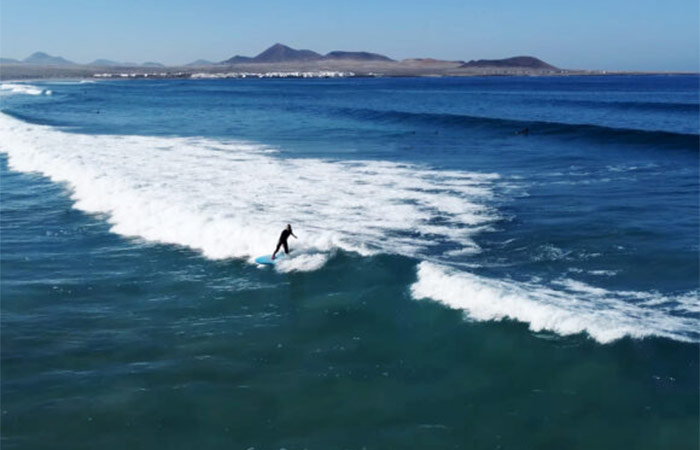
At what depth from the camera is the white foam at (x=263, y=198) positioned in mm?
22406

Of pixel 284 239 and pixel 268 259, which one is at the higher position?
pixel 284 239

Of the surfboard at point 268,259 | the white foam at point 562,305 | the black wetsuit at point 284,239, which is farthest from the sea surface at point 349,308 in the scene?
the black wetsuit at point 284,239

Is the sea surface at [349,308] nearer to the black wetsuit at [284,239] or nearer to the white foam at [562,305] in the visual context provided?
the white foam at [562,305]

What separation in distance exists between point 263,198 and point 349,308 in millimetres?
12164

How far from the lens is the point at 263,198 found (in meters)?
28.6

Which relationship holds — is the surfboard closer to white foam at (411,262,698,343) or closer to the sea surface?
the sea surface

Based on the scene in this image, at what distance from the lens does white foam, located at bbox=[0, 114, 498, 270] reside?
22406 mm

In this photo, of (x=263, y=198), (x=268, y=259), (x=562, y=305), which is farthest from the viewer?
(x=263, y=198)

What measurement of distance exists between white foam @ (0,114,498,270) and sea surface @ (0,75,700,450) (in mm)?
146

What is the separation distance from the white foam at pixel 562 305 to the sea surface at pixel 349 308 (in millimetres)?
68

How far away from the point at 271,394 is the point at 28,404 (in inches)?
179

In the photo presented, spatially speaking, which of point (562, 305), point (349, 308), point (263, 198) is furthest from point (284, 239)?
point (263, 198)

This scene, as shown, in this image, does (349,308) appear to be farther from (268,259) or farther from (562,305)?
(562,305)

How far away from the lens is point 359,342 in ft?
50.8
